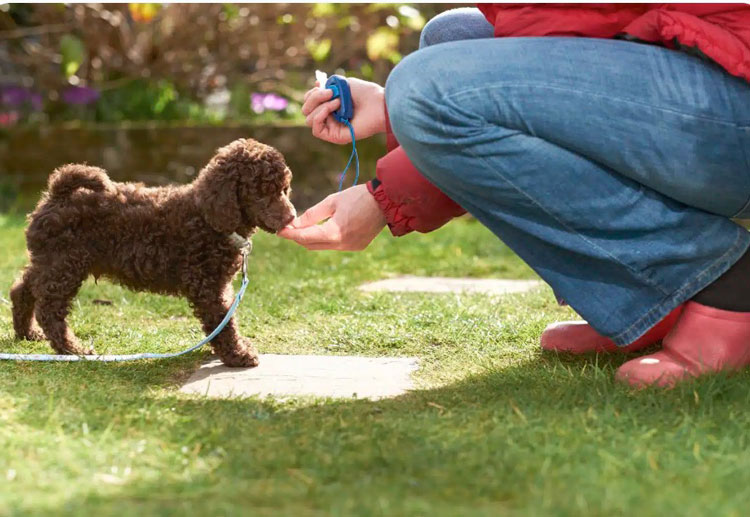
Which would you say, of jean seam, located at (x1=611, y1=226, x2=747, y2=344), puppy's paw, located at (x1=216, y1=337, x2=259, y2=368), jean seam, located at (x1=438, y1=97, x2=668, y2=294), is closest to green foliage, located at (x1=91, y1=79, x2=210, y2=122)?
puppy's paw, located at (x1=216, y1=337, x2=259, y2=368)

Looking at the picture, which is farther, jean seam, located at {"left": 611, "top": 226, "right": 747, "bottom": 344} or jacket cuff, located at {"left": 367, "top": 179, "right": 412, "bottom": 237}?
jacket cuff, located at {"left": 367, "top": 179, "right": 412, "bottom": 237}

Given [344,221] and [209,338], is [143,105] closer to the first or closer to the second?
[209,338]

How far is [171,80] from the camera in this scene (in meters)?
8.19

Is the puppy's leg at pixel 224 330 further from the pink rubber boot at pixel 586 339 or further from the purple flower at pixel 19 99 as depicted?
the purple flower at pixel 19 99

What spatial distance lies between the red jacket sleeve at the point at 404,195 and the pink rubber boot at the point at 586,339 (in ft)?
2.05

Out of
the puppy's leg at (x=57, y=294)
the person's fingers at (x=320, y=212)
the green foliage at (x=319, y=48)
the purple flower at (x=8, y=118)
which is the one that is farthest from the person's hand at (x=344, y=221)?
the purple flower at (x=8, y=118)

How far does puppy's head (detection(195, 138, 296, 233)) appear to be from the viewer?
121 inches

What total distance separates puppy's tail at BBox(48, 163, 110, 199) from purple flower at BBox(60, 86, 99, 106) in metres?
4.99

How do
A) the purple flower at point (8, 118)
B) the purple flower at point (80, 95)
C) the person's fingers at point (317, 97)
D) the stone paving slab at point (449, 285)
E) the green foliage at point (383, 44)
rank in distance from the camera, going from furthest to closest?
the purple flower at point (80, 95), the purple flower at point (8, 118), the green foliage at point (383, 44), the stone paving slab at point (449, 285), the person's fingers at point (317, 97)

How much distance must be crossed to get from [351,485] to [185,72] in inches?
267

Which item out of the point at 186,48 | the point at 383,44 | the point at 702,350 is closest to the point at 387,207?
the point at 702,350

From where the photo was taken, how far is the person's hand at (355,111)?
300 cm

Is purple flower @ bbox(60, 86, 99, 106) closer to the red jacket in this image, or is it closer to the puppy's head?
the puppy's head

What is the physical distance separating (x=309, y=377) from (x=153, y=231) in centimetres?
79
